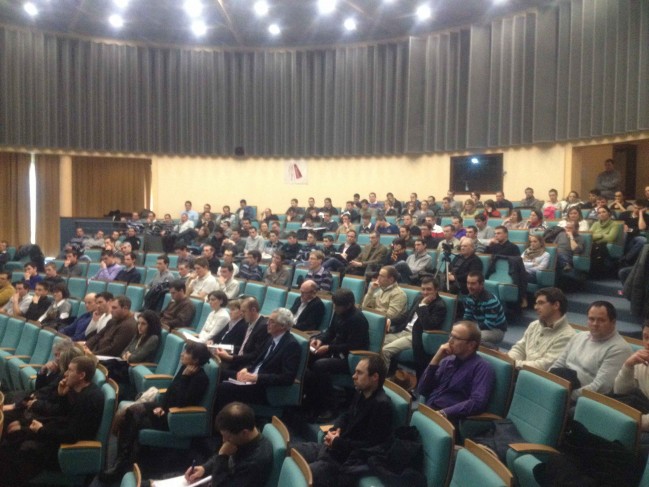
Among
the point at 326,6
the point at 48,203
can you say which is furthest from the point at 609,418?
the point at 48,203

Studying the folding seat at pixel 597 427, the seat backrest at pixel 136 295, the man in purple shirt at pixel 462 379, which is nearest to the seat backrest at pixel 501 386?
the man in purple shirt at pixel 462 379

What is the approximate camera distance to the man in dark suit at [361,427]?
3.06 m

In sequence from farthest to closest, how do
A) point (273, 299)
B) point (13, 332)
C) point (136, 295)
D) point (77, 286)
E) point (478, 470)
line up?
point (77, 286), point (136, 295), point (13, 332), point (273, 299), point (478, 470)

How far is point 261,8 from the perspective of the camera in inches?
442

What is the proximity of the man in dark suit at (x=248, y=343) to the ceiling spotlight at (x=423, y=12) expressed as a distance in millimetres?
7645

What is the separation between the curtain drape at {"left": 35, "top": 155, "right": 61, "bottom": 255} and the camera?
553 inches

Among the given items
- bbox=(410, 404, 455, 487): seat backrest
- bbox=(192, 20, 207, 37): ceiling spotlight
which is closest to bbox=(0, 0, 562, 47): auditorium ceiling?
bbox=(192, 20, 207, 37): ceiling spotlight

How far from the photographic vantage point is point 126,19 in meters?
12.1

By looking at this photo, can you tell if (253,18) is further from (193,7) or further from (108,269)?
(108,269)

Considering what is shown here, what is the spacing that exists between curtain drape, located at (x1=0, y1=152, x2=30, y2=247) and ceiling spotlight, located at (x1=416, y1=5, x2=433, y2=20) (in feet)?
29.0

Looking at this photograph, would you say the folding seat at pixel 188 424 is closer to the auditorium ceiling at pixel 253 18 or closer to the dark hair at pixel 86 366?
the dark hair at pixel 86 366

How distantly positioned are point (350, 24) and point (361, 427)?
10.1 metres

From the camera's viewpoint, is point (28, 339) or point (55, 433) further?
point (28, 339)

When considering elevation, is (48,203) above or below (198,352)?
above
